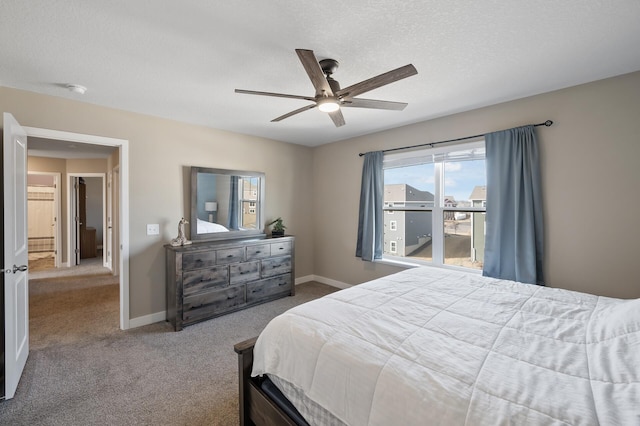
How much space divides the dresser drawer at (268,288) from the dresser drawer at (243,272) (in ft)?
0.36

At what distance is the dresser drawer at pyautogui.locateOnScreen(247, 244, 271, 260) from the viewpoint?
3783 millimetres

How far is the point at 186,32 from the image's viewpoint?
1.79 meters

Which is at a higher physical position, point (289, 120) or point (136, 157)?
point (289, 120)

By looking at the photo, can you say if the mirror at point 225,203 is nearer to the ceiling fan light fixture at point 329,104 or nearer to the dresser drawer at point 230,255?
the dresser drawer at point 230,255

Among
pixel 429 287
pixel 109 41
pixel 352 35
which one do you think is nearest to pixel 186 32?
pixel 109 41

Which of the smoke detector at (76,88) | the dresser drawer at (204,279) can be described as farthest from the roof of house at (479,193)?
the smoke detector at (76,88)

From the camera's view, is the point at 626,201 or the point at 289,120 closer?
the point at 626,201

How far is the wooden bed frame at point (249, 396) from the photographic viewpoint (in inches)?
59.8

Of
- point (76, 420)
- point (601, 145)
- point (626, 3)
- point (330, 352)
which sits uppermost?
point (626, 3)

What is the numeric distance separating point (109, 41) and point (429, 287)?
294 centimetres

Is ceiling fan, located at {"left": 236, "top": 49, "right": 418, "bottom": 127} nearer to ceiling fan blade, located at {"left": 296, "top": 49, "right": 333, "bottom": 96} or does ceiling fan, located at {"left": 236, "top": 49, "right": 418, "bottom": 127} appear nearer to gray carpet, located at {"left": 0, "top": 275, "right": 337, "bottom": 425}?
ceiling fan blade, located at {"left": 296, "top": 49, "right": 333, "bottom": 96}

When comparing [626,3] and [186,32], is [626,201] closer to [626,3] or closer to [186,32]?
[626,3]

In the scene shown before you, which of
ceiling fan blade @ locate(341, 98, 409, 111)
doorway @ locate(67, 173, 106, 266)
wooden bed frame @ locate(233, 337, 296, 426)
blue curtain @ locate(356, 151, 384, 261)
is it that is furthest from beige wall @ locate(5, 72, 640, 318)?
doorway @ locate(67, 173, 106, 266)

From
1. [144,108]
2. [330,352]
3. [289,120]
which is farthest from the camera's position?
[289,120]
